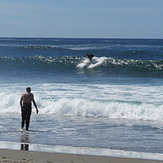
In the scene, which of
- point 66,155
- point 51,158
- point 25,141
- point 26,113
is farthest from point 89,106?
point 51,158

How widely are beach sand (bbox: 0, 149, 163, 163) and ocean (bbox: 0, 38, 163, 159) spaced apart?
1029 mm

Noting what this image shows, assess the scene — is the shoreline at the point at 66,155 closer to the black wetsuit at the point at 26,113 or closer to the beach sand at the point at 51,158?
the beach sand at the point at 51,158

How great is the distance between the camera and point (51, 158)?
32.2 ft

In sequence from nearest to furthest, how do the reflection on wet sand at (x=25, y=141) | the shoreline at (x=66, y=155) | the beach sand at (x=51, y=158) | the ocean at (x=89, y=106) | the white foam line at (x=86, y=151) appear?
1. the beach sand at (x=51, y=158)
2. the shoreline at (x=66, y=155)
3. the white foam line at (x=86, y=151)
4. the reflection on wet sand at (x=25, y=141)
5. the ocean at (x=89, y=106)

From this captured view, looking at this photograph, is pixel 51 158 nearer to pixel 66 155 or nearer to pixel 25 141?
pixel 66 155

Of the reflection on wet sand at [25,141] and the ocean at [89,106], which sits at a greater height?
A: the ocean at [89,106]

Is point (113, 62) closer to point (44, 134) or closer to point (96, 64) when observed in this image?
point (96, 64)

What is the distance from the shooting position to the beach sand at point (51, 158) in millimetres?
9539

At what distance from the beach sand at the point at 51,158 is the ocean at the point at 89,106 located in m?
1.03

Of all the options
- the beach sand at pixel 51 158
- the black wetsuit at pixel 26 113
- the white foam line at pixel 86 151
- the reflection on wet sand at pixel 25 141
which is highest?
the black wetsuit at pixel 26 113

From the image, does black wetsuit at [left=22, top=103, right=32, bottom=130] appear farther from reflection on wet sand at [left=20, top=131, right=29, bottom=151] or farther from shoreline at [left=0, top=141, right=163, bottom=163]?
shoreline at [left=0, top=141, right=163, bottom=163]

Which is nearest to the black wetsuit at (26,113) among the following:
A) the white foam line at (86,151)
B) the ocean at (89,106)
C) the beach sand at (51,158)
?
the ocean at (89,106)

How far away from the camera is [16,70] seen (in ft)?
106

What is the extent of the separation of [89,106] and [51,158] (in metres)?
8.04
